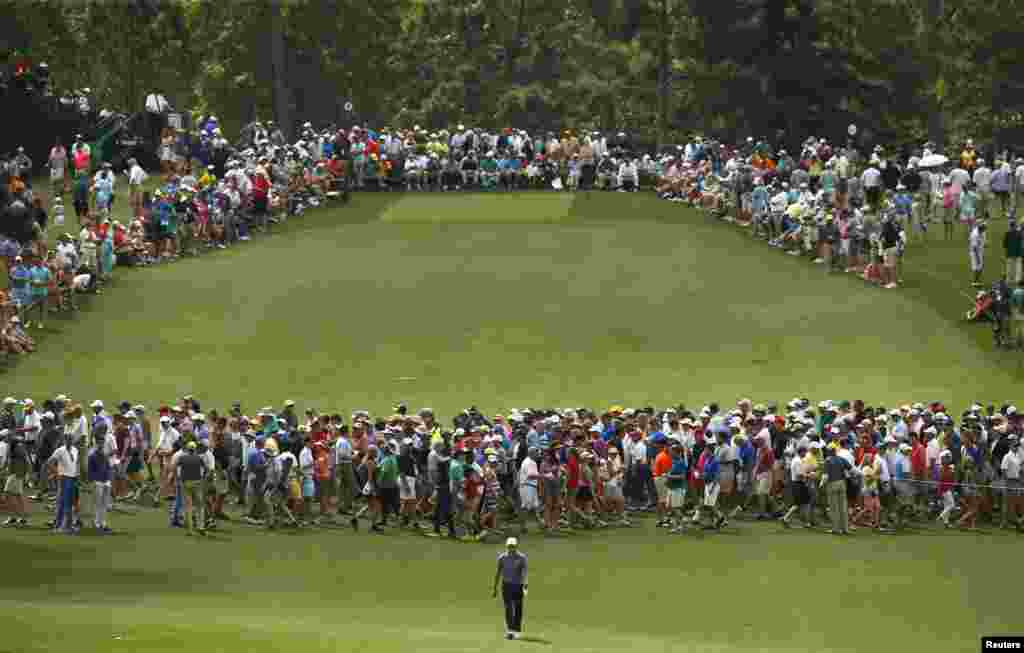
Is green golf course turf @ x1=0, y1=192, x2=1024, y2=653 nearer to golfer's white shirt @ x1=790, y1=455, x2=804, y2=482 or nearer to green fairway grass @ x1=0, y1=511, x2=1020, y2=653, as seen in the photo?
green fairway grass @ x1=0, y1=511, x2=1020, y2=653

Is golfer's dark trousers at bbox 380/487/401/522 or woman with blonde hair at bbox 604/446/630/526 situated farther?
woman with blonde hair at bbox 604/446/630/526

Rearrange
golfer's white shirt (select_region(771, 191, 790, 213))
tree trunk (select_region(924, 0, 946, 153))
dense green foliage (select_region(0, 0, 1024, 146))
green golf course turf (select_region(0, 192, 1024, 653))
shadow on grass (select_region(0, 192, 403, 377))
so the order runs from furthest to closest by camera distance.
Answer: tree trunk (select_region(924, 0, 946, 153)) → dense green foliage (select_region(0, 0, 1024, 146)) → golfer's white shirt (select_region(771, 191, 790, 213)) → shadow on grass (select_region(0, 192, 403, 377)) → green golf course turf (select_region(0, 192, 1024, 653))

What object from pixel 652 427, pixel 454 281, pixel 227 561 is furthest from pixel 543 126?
pixel 227 561

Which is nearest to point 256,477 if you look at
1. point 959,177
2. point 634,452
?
point 634,452

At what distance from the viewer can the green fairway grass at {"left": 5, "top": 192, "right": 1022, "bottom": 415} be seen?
45281 mm

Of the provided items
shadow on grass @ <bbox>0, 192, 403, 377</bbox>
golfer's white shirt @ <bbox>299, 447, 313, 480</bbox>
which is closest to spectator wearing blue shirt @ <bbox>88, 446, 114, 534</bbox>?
golfer's white shirt @ <bbox>299, 447, 313, 480</bbox>

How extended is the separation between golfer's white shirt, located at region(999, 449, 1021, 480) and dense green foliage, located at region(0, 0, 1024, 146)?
129 ft

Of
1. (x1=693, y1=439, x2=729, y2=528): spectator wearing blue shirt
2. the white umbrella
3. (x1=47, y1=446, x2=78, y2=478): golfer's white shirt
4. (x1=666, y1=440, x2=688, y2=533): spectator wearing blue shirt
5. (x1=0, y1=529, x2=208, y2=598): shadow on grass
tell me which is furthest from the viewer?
the white umbrella

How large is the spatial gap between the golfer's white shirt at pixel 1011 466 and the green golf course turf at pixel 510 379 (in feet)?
3.34

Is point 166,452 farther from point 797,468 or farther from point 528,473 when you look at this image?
point 797,468

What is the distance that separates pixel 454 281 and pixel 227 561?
21.1m

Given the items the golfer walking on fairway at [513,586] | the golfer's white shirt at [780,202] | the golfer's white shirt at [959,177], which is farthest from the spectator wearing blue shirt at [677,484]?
the golfer's white shirt at [959,177]

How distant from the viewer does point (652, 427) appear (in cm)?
3847

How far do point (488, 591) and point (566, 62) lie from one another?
5525 cm
